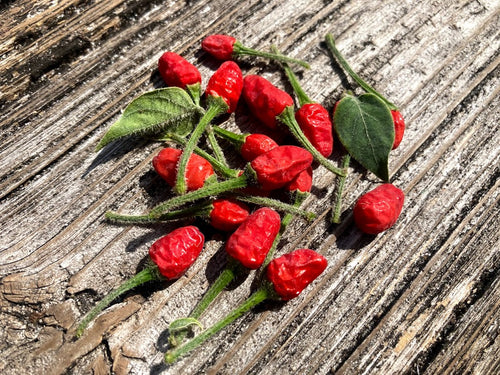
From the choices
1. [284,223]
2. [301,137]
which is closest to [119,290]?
[284,223]

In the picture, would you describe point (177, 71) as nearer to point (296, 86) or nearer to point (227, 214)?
point (296, 86)

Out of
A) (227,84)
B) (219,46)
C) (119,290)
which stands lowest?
(119,290)

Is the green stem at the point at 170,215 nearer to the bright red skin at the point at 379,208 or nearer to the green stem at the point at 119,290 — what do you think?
the green stem at the point at 119,290

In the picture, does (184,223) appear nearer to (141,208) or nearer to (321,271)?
(141,208)

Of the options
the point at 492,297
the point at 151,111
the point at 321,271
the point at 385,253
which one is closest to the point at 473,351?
the point at 492,297

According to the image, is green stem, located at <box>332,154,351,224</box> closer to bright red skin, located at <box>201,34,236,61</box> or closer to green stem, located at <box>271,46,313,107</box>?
green stem, located at <box>271,46,313,107</box>

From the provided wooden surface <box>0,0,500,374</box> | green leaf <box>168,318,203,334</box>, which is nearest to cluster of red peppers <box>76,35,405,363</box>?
green leaf <box>168,318,203,334</box>
